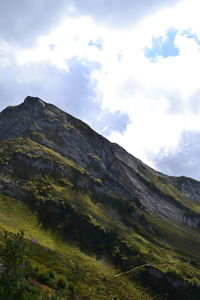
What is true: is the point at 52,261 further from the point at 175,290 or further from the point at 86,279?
the point at 175,290

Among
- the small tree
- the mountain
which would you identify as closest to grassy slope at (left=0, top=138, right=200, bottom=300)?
the mountain

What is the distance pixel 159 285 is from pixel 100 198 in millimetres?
73368

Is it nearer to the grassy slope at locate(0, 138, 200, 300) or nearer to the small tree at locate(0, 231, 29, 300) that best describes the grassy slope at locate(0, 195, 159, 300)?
the grassy slope at locate(0, 138, 200, 300)

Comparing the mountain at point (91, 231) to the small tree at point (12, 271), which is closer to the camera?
the small tree at point (12, 271)

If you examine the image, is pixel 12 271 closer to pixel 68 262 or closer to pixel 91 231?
pixel 68 262

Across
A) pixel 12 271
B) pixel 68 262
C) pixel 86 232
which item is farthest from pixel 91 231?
pixel 12 271

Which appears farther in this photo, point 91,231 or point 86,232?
point 91,231

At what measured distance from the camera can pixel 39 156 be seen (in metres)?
171

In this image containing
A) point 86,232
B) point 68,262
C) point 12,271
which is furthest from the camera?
point 86,232

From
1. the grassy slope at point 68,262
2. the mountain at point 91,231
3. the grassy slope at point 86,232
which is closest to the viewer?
the grassy slope at point 68,262

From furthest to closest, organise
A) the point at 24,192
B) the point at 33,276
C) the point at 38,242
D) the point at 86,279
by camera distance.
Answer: the point at 24,192 < the point at 38,242 < the point at 86,279 < the point at 33,276

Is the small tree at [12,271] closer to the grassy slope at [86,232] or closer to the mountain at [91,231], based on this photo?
the mountain at [91,231]

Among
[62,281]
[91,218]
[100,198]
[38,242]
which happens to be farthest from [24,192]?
[62,281]

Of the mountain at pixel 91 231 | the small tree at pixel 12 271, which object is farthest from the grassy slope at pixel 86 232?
the small tree at pixel 12 271
